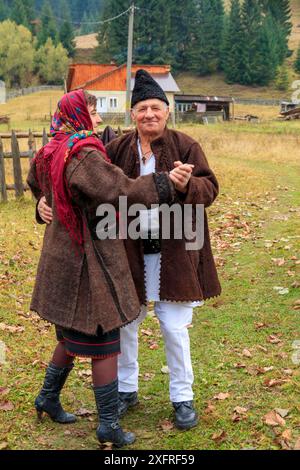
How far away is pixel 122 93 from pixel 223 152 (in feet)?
115

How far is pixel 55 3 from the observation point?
193875 millimetres

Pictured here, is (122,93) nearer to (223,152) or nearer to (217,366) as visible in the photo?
(223,152)

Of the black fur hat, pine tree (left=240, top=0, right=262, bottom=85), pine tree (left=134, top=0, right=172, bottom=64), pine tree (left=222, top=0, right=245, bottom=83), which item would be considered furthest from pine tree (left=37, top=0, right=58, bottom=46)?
the black fur hat

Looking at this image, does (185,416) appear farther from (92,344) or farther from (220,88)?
(220,88)

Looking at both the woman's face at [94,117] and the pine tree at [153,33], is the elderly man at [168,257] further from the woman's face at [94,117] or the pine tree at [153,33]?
the pine tree at [153,33]

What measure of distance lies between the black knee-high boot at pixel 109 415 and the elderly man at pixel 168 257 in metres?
0.49

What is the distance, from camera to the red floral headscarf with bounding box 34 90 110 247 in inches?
135

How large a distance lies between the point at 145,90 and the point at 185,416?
226 cm

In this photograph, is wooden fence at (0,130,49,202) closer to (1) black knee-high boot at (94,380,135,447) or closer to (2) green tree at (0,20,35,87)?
(1) black knee-high boot at (94,380,135,447)

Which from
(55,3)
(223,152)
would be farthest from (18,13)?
(223,152)

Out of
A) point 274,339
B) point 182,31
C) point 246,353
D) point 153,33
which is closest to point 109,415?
point 246,353

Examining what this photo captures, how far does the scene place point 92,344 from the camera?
12.0ft

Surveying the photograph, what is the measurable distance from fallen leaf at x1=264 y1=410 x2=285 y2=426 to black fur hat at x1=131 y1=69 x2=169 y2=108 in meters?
2.32

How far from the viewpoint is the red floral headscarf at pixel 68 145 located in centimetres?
342
